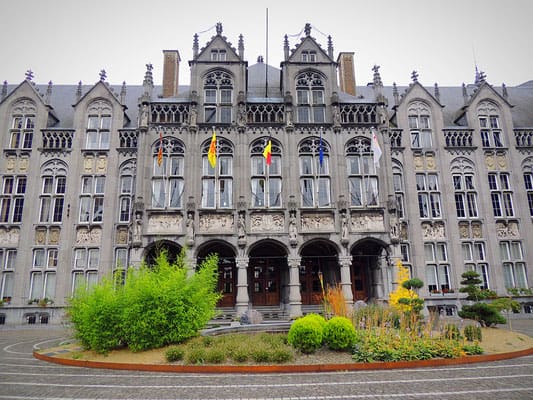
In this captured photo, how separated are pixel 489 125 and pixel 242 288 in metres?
26.0

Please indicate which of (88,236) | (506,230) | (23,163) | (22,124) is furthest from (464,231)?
(22,124)

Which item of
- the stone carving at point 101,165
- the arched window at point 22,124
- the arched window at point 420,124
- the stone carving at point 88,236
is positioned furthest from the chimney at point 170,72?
the arched window at point 420,124

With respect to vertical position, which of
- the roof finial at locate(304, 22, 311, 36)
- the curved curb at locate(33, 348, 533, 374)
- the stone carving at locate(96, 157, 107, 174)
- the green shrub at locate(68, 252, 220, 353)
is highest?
the roof finial at locate(304, 22, 311, 36)

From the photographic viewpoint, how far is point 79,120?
30516mm

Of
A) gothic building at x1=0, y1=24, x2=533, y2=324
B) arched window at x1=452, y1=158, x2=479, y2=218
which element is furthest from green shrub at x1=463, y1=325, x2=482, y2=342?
arched window at x1=452, y1=158, x2=479, y2=218

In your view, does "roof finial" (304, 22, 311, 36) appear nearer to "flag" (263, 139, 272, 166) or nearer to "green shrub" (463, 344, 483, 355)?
"flag" (263, 139, 272, 166)

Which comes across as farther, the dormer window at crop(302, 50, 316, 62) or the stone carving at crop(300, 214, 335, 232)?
the dormer window at crop(302, 50, 316, 62)

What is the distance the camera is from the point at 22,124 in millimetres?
30516

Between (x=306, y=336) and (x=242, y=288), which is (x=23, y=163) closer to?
(x=242, y=288)

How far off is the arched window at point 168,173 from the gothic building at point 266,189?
10 cm

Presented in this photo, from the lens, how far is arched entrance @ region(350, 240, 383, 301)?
2741cm

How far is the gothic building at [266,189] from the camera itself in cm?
2572

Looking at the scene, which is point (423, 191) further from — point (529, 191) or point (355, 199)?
point (529, 191)

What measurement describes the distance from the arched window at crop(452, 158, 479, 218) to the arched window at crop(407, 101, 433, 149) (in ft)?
9.97
